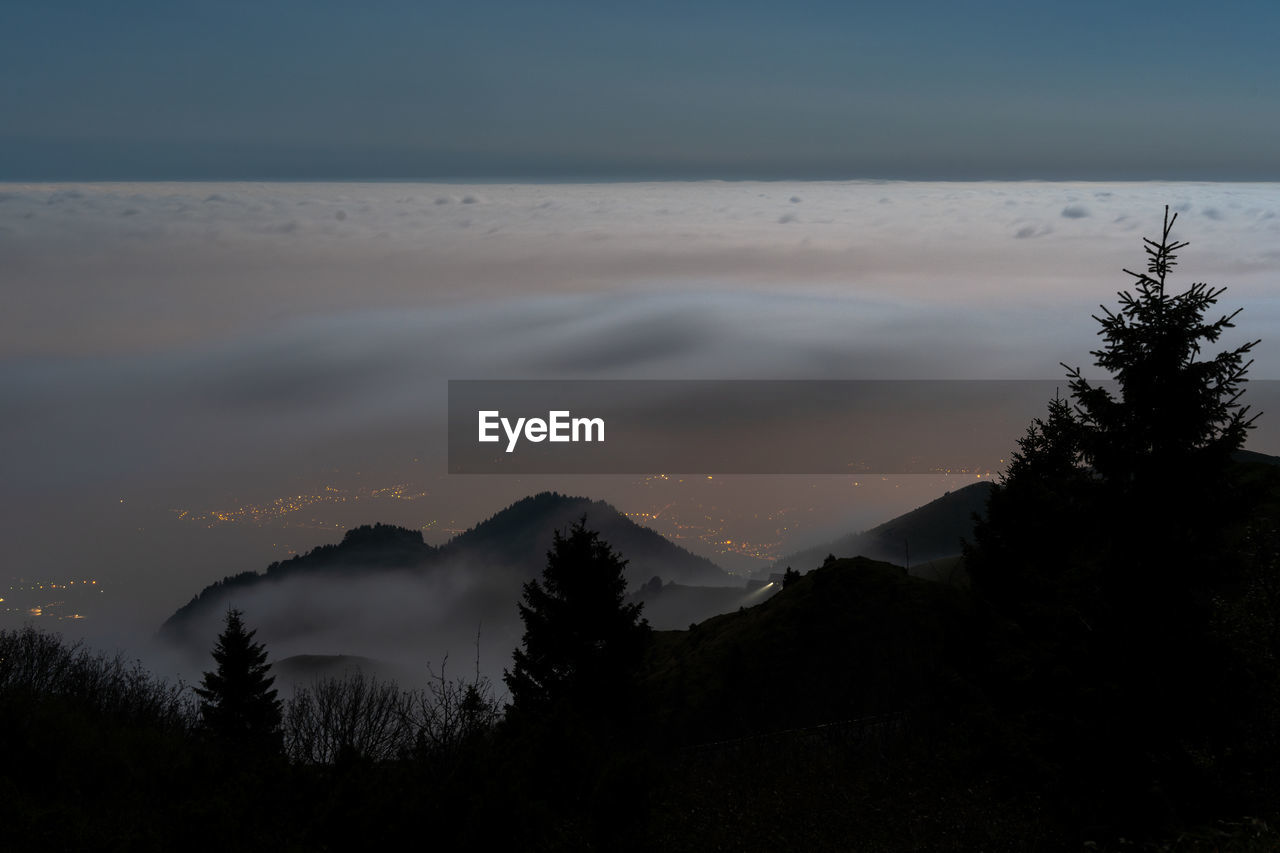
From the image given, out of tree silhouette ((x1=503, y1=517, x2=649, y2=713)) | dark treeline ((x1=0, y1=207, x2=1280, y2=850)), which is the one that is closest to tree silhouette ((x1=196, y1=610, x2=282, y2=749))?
dark treeline ((x1=0, y1=207, x2=1280, y2=850))

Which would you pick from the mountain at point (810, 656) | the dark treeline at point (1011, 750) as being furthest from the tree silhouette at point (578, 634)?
the mountain at point (810, 656)

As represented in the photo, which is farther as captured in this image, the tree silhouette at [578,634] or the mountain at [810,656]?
the mountain at [810,656]

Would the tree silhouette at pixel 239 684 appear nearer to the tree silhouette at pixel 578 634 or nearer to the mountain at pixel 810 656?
the mountain at pixel 810 656

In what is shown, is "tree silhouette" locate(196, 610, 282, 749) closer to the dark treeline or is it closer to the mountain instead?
the mountain

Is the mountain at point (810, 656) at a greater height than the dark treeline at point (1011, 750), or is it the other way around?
the dark treeline at point (1011, 750)

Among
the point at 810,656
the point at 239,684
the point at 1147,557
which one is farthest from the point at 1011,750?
the point at 239,684

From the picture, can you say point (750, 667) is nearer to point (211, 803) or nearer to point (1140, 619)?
point (1140, 619)

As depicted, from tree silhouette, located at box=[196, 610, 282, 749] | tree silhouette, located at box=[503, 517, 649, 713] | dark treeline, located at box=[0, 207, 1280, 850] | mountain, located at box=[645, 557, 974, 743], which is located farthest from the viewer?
tree silhouette, located at box=[196, 610, 282, 749]

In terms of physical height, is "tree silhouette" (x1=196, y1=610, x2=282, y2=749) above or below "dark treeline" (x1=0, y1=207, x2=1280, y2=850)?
below
